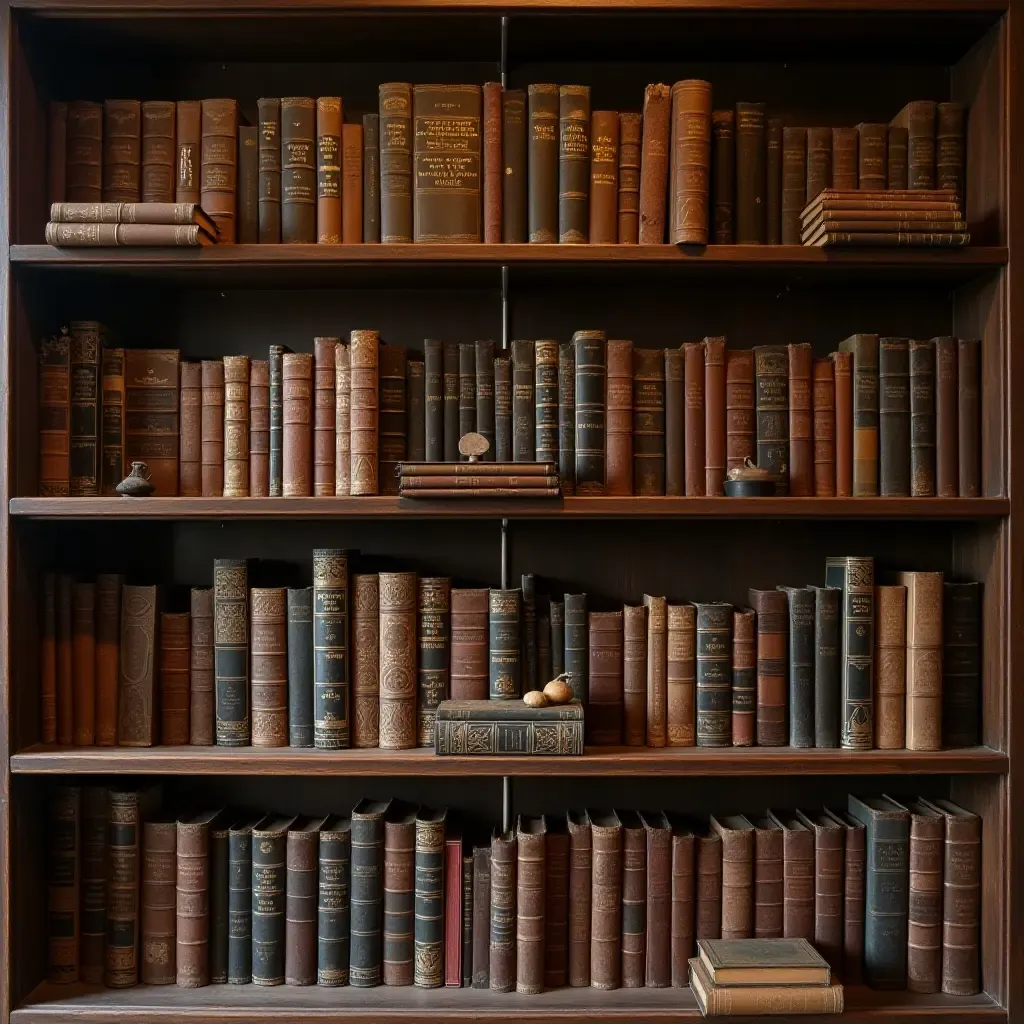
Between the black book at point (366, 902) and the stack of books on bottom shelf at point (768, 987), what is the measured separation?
24.0 inches

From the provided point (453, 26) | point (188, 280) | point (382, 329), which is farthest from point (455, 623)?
point (453, 26)

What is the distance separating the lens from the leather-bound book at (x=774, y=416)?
71.1 inches

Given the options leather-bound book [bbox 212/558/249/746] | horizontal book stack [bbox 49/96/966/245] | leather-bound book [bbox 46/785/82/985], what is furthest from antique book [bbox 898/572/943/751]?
leather-bound book [bbox 46/785/82/985]

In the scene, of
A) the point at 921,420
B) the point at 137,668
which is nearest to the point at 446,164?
the point at 921,420

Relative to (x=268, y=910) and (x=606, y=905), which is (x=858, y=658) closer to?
(x=606, y=905)

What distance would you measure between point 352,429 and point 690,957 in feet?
3.91

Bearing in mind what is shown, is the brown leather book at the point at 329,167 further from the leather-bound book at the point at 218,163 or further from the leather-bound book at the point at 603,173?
the leather-bound book at the point at 603,173

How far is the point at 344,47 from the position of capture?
1.91 metres

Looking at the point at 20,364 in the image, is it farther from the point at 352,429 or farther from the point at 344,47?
the point at 344,47

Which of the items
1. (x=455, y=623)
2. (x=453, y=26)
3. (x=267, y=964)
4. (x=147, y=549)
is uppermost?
(x=453, y=26)

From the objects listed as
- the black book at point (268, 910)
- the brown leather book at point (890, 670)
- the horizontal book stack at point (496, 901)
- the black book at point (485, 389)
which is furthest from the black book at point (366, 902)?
the brown leather book at point (890, 670)

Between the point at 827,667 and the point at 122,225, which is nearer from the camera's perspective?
the point at 122,225

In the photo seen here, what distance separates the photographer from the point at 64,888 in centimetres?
179

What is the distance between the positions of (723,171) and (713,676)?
0.98 m
